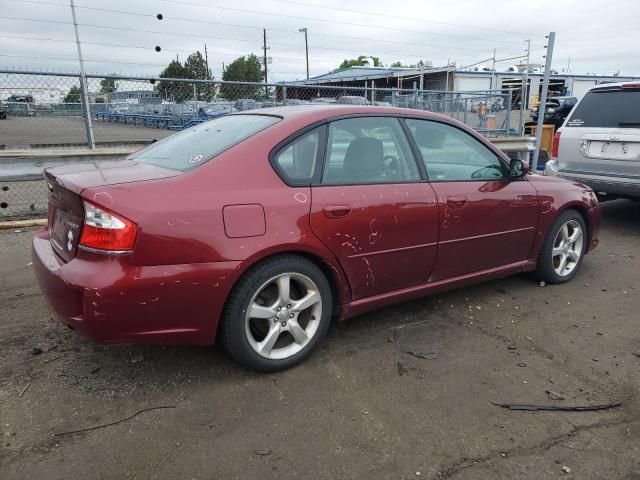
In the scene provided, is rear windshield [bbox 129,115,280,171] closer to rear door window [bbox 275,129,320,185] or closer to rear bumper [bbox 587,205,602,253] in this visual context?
rear door window [bbox 275,129,320,185]

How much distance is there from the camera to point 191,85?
327 inches

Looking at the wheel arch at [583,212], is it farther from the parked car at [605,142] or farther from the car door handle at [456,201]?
the parked car at [605,142]

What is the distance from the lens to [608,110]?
20.2ft

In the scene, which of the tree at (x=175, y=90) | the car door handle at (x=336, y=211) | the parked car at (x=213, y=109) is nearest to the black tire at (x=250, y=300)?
the car door handle at (x=336, y=211)

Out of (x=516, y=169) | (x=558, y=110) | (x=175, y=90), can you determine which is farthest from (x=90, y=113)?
(x=558, y=110)

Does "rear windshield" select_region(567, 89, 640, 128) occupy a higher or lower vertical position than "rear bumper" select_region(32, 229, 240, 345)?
higher

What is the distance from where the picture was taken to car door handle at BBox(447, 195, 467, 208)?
3.52 meters

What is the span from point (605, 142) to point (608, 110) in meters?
0.42

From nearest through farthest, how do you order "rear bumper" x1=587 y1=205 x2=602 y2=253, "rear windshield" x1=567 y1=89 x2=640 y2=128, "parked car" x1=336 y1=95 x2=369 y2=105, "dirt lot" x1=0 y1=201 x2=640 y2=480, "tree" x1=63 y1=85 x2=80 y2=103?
"dirt lot" x1=0 y1=201 x2=640 y2=480 < "rear bumper" x1=587 y1=205 x2=602 y2=253 < "rear windshield" x1=567 y1=89 x2=640 y2=128 < "tree" x1=63 y1=85 x2=80 y2=103 < "parked car" x1=336 y1=95 x2=369 y2=105

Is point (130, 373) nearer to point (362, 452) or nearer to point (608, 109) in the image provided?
point (362, 452)

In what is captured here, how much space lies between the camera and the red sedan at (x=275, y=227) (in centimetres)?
249

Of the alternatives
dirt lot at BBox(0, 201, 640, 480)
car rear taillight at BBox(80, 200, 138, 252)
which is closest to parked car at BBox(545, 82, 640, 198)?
dirt lot at BBox(0, 201, 640, 480)

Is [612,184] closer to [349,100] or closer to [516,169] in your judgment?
[516,169]

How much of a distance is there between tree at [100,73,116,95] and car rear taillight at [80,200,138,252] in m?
5.40
